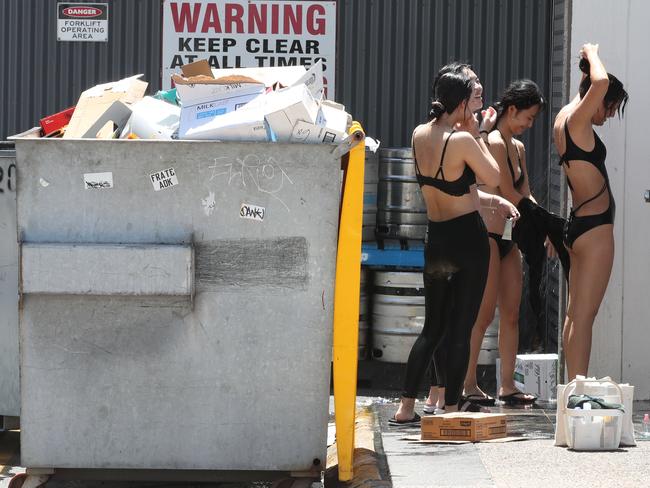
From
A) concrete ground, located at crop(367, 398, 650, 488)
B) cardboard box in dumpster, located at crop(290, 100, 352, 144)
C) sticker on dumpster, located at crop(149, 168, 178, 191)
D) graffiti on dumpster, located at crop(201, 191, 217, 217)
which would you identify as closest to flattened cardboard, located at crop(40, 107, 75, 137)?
sticker on dumpster, located at crop(149, 168, 178, 191)

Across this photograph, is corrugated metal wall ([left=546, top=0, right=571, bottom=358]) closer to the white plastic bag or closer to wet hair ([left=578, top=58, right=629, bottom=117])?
wet hair ([left=578, top=58, right=629, bottom=117])

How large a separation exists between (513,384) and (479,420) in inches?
59.8

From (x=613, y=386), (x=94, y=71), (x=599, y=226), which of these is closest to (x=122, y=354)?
(x=613, y=386)

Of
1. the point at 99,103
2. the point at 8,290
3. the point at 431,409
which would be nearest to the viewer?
the point at 99,103

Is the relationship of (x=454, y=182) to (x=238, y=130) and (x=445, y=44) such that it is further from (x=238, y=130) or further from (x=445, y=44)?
(x=445, y=44)

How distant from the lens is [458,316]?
636 centimetres

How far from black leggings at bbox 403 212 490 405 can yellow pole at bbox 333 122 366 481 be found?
105 centimetres

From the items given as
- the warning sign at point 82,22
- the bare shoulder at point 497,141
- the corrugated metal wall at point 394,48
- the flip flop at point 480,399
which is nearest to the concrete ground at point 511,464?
the flip flop at point 480,399

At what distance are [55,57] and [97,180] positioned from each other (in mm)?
4960

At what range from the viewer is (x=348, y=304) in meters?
5.33

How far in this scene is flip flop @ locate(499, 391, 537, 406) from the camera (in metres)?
7.35

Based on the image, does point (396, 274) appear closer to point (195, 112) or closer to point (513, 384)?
point (513, 384)

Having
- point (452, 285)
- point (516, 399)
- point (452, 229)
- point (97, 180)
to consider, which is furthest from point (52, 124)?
point (516, 399)

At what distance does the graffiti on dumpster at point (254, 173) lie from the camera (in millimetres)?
5242
